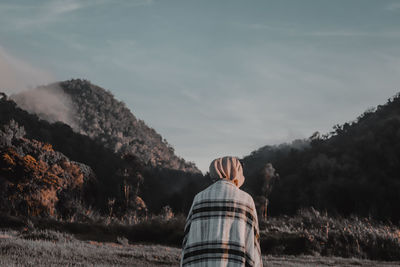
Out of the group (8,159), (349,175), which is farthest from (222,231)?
(349,175)

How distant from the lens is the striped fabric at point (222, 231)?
364cm

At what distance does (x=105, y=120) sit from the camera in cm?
8831

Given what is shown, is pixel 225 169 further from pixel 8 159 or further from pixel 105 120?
pixel 105 120

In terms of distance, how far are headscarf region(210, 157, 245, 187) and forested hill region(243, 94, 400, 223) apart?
79.0 feet

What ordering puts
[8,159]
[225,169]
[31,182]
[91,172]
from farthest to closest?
[91,172] < [31,182] < [8,159] < [225,169]

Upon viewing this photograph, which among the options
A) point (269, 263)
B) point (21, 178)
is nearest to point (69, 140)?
point (21, 178)

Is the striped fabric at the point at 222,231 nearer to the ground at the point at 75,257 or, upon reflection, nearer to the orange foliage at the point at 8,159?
the ground at the point at 75,257

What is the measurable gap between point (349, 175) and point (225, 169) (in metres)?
32.5

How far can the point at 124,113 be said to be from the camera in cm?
9694

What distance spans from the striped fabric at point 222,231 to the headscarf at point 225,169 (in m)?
0.11

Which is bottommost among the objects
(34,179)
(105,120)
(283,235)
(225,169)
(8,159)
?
(283,235)

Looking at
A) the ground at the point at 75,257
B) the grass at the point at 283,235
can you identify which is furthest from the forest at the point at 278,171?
the ground at the point at 75,257

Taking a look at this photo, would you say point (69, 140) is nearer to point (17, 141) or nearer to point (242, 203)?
point (17, 141)

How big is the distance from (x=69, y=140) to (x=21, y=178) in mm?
25787
